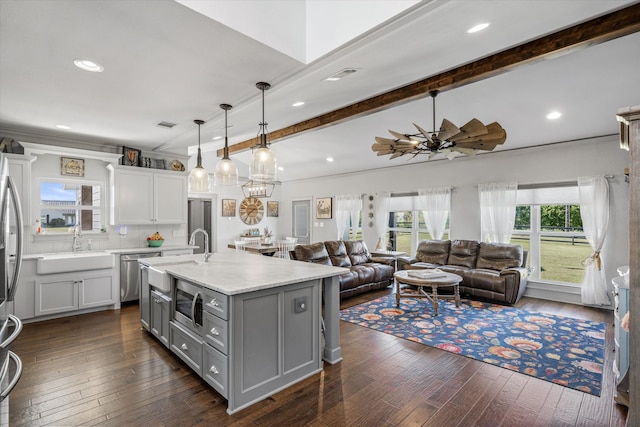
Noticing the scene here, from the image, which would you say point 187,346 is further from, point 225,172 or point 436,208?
point 436,208

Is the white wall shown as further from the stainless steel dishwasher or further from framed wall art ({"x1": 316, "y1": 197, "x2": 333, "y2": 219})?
the stainless steel dishwasher

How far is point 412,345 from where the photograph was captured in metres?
3.41

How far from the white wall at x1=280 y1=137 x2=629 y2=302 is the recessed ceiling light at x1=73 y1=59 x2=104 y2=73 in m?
5.92

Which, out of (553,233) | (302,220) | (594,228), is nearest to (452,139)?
(594,228)

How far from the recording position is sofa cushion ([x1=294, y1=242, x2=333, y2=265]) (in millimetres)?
5422

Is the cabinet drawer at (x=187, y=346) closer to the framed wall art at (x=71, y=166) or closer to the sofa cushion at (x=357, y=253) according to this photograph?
the framed wall art at (x=71, y=166)

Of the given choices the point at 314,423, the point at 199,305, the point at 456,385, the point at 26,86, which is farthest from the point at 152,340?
the point at 456,385

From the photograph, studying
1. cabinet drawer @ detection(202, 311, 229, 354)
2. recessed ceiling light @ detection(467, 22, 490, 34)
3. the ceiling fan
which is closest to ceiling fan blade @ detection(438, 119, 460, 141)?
the ceiling fan

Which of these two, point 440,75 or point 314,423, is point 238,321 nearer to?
point 314,423

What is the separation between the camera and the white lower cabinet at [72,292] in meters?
4.13

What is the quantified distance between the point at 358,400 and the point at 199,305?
144cm

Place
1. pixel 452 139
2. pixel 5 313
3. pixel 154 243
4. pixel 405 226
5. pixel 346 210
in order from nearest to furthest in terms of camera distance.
A: 1. pixel 5 313
2. pixel 452 139
3. pixel 154 243
4. pixel 405 226
5. pixel 346 210

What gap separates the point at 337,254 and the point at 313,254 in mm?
661

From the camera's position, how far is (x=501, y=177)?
5832 mm
